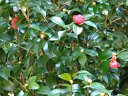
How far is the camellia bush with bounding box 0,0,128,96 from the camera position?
49.3 inches

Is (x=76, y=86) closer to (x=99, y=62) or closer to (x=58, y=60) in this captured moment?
(x=58, y=60)

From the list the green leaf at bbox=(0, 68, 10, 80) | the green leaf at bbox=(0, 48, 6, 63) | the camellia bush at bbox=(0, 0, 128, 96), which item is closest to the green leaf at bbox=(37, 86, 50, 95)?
the camellia bush at bbox=(0, 0, 128, 96)

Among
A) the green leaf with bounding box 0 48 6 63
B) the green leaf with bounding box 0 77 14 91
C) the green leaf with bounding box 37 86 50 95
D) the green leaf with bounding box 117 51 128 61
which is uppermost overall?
the green leaf with bounding box 117 51 128 61

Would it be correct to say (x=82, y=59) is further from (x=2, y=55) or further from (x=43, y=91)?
(x=2, y=55)

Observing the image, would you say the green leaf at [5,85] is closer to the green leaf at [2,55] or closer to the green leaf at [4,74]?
the green leaf at [4,74]

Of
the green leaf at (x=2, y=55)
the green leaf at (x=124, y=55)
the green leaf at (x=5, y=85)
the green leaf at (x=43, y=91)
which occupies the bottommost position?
→ the green leaf at (x=5, y=85)

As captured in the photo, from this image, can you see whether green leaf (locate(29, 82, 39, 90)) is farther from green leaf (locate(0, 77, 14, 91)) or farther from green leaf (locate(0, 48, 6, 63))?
green leaf (locate(0, 48, 6, 63))

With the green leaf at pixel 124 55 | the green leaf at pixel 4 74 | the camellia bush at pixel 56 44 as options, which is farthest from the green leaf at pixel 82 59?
the green leaf at pixel 4 74

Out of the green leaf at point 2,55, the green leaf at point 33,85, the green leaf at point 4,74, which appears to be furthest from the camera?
the green leaf at point 2,55

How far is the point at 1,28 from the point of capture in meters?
1.42

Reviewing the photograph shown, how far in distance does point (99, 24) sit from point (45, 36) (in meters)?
0.39

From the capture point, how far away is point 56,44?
4.56 feet

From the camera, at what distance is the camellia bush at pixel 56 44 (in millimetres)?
1251

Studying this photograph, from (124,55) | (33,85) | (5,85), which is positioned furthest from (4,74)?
(124,55)
